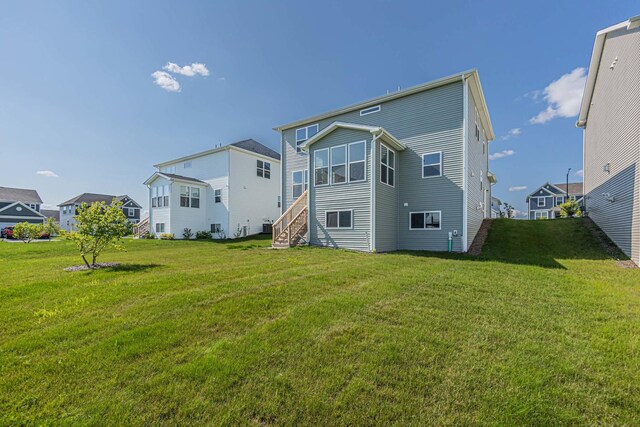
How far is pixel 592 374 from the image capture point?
2.87 metres

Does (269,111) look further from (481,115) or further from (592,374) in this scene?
(592,374)

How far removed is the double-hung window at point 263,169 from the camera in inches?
968

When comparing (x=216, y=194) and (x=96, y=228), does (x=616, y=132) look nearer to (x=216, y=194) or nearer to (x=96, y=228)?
(x=96, y=228)

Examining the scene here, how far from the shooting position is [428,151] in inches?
527

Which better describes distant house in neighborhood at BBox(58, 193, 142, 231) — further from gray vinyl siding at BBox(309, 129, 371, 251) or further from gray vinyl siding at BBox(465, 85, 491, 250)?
gray vinyl siding at BBox(465, 85, 491, 250)

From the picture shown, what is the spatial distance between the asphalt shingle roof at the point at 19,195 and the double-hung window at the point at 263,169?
41683 millimetres

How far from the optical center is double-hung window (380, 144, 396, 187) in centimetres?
1284

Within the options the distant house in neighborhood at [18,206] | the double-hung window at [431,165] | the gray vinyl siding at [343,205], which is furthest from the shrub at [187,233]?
the distant house in neighborhood at [18,206]

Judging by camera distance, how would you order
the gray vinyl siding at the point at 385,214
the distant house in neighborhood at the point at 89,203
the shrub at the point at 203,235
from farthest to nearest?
the distant house in neighborhood at the point at 89,203 → the shrub at the point at 203,235 → the gray vinyl siding at the point at 385,214

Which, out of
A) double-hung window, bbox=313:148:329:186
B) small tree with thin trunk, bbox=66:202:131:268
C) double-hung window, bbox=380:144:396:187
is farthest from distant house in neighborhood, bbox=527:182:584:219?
small tree with thin trunk, bbox=66:202:131:268

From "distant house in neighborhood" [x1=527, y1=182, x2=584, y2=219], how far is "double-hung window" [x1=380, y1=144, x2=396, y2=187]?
42542 mm

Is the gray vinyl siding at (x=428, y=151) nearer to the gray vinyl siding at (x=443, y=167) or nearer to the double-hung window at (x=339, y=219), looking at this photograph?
the gray vinyl siding at (x=443, y=167)

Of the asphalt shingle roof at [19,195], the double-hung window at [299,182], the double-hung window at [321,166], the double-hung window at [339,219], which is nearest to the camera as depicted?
the double-hung window at [339,219]

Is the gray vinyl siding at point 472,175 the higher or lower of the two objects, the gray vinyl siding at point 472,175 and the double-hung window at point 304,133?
the lower
